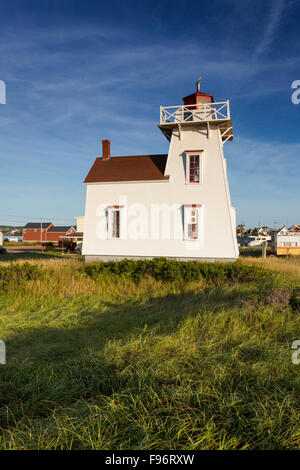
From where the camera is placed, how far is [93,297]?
10242 millimetres

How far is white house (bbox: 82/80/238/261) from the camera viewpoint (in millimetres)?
18203

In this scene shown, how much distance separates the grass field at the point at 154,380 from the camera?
9.20 ft

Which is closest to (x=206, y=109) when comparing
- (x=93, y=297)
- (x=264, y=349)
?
(x=93, y=297)

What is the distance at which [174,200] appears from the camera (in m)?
18.8

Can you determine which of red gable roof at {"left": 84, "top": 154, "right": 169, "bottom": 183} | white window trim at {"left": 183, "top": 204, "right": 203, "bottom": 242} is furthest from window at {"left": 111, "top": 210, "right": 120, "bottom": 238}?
white window trim at {"left": 183, "top": 204, "right": 203, "bottom": 242}

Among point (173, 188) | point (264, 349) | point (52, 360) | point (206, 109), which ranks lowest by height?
point (52, 360)

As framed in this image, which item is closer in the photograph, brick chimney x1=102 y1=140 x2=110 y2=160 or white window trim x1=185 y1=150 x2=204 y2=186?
white window trim x1=185 y1=150 x2=204 y2=186

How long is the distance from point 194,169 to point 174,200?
2396 mm

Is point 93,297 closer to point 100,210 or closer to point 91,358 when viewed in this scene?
point 91,358

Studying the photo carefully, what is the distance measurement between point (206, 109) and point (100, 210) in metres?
9.80

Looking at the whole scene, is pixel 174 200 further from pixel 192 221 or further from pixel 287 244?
pixel 287 244

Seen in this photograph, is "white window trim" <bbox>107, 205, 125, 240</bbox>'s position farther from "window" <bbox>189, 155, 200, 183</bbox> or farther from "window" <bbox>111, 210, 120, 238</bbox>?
"window" <bbox>189, 155, 200, 183</bbox>

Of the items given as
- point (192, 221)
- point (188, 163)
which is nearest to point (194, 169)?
point (188, 163)
